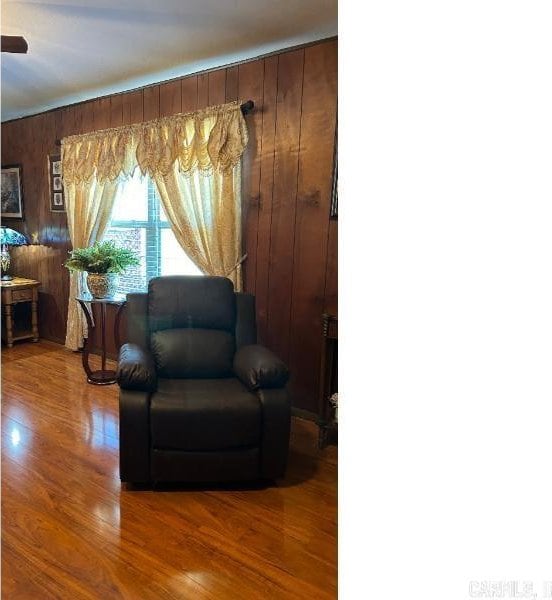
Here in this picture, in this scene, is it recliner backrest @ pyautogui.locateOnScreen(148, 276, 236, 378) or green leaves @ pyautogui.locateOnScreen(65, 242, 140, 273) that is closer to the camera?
recliner backrest @ pyautogui.locateOnScreen(148, 276, 236, 378)

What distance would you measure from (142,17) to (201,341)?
1632 millimetres

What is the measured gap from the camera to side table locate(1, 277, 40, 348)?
413cm

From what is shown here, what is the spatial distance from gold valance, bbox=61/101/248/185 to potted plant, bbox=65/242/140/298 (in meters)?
0.60

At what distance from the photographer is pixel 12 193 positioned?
A: 175 inches

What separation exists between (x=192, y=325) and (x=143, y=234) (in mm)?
1408

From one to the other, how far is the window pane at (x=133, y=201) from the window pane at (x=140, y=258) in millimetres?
94

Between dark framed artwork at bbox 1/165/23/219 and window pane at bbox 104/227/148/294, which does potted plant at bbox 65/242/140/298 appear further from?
dark framed artwork at bbox 1/165/23/219

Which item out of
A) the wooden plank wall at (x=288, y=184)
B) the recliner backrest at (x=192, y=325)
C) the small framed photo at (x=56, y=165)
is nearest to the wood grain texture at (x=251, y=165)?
the wooden plank wall at (x=288, y=184)

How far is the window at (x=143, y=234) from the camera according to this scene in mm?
3466

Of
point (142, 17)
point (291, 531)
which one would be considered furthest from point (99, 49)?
point (291, 531)

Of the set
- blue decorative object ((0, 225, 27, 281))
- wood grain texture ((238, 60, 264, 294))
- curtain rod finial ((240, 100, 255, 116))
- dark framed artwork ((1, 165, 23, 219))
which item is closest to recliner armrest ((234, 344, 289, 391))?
wood grain texture ((238, 60, 264, 294))
